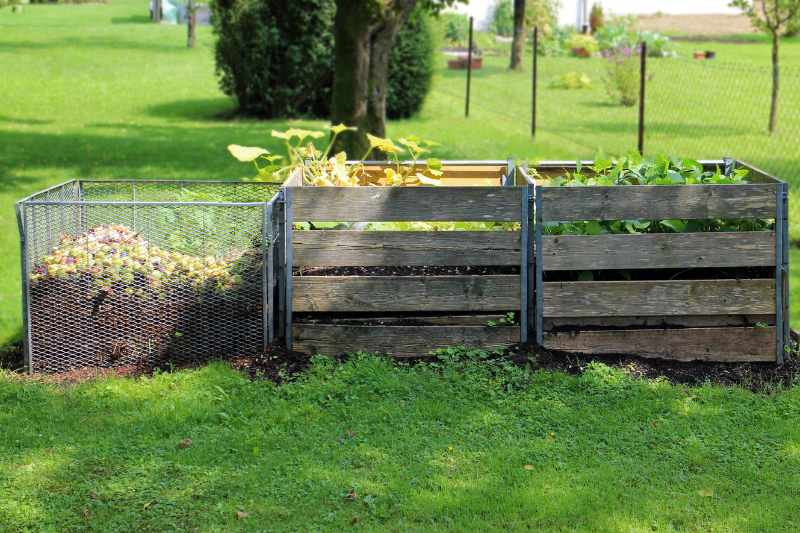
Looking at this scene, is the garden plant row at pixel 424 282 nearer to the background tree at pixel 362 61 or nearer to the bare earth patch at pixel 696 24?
the background tree at pixel 362 61

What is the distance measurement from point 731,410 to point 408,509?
2.00 metres

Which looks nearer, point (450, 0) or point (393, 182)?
point (393, 182)

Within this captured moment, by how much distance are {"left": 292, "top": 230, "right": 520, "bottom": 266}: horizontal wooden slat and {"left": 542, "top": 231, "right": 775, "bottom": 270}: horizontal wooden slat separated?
255 millimetres

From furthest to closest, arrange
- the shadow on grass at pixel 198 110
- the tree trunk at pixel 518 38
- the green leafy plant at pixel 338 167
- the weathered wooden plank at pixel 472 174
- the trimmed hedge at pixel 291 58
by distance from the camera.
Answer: the tree trunk at pixel 518 38, the shadow on grass at pixel 198 110, the trimmed hedge at pixel 291 58, the weathered wooden plank at pixel 472 174, the green leafy plant at pixel 338 167

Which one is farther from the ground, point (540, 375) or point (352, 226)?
point (352, 226)

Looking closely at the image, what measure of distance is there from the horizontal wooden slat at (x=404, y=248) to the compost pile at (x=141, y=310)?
34 cm

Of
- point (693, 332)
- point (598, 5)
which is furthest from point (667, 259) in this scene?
point (598, 5)

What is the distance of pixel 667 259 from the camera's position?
20.0ft

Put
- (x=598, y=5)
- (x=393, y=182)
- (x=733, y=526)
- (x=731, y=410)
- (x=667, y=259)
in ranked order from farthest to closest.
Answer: (x=598, y=5), (x=393, y=182), (x=667, y=259), (x=731, y=410), (x=733, y=526)

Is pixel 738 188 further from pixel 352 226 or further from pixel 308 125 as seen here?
pixel 308 125

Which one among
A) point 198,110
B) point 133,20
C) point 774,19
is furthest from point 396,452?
point 133,20

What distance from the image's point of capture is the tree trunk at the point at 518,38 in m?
33.0

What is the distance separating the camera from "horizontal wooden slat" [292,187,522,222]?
608cm

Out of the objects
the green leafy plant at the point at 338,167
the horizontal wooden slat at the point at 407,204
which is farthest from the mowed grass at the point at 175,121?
the horizontal wooden slat at the point at 407,204
